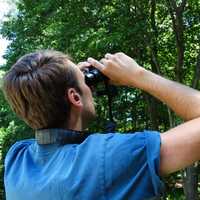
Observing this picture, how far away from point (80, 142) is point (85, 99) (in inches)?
6.3

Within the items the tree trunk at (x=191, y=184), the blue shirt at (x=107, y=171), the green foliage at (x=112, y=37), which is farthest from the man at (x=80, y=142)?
the tree trunk at (x=191, y=184)

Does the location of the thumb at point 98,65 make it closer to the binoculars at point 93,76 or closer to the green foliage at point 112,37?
the binoculars at point 93,76

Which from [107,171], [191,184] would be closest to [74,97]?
[107,171]

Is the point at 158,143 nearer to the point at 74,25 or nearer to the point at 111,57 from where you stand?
the point at 111,57

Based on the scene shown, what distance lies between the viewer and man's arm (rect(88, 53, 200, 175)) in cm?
161

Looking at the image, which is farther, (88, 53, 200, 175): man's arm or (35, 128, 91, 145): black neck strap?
(35, 128, 91, 145): black neck strap

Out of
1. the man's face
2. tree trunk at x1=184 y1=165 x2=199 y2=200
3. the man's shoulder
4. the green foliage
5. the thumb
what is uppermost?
the green foliage

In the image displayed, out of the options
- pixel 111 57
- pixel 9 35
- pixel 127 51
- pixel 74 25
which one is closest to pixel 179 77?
pixel 127 51

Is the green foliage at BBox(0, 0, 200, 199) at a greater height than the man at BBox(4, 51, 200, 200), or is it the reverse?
the green foliage at BBox(0, 0, 200, 199)

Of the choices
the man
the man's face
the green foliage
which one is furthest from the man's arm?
the green foliage

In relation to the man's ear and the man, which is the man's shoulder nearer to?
the man

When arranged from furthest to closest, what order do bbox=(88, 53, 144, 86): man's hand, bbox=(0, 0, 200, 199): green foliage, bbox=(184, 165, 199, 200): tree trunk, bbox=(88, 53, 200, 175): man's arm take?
bbox=(184, 165, 199, 200): tree trunk, bbox=(0, 0, 200, 199): green foliage, bbox=(88, 53, 144, 86): man's hand, bbox=(88, 53, 200, 175): man's arm

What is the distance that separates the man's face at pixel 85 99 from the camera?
6.13 feet

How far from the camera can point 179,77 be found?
47.7 feet
